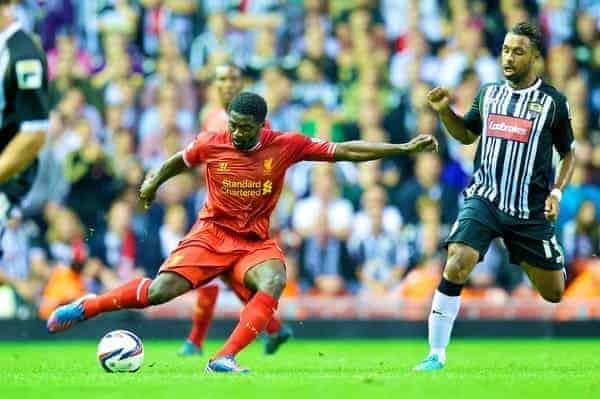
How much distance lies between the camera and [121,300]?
1084 cm

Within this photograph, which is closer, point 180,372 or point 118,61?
point 180,372

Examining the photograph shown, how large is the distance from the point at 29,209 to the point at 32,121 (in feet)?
27.2

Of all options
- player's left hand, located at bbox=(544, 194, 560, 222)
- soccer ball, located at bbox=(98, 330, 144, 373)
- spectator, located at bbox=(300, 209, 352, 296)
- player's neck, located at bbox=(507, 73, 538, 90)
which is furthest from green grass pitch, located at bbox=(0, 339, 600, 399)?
player's neck, located at bbox=(507, 73, 538, 90)

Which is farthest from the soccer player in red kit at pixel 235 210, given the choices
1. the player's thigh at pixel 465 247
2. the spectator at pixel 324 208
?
the spectator at pixel 324 208

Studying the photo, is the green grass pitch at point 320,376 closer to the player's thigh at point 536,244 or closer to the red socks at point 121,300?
the red socks at point 121,300

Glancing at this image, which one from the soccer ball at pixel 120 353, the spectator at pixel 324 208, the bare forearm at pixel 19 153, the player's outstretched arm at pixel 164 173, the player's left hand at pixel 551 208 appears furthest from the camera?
the spectator at pixel 324 208

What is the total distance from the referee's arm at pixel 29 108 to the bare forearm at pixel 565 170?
3.72m

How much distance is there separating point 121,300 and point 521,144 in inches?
123

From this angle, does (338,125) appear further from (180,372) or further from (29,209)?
(180,372)

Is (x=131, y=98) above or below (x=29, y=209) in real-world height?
above

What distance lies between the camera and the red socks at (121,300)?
427 inches

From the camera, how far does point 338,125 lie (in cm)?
1802

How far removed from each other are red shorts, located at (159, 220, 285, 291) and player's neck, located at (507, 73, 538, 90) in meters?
2.12

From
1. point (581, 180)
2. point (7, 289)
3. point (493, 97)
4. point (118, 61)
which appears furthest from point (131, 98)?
point (493, 97)
